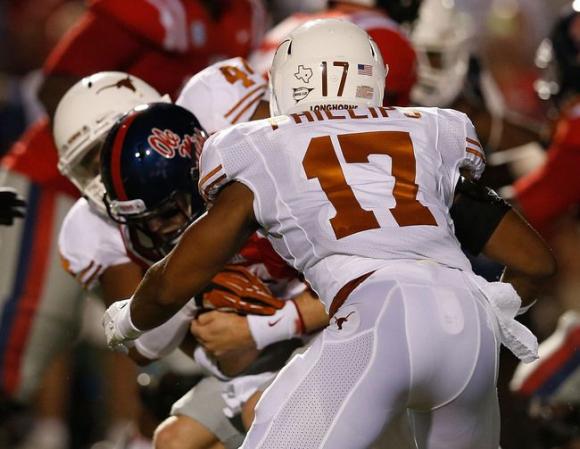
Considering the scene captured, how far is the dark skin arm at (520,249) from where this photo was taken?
2865 mm

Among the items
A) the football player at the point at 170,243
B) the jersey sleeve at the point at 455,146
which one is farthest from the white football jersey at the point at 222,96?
the jersey sleeve at the point at 455,146

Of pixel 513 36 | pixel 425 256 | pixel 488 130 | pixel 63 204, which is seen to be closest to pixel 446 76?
pixel 488 130

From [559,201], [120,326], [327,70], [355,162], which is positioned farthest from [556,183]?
[120,326]

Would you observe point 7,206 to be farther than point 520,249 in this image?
Yes

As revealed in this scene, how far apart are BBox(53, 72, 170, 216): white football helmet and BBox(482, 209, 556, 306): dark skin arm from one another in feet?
3.42

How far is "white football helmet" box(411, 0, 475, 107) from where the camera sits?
5102 millimetres

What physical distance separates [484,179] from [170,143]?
199 centimetres

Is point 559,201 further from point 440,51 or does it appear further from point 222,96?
point 222,96

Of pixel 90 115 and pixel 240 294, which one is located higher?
pixel 90 115

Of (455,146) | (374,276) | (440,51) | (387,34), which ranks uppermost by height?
(455,146)

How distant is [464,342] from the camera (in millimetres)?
2529

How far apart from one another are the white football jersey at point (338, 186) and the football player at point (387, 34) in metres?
1.35

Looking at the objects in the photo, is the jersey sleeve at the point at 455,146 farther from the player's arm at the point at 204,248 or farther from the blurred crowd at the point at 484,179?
the blurred crowd at the point at 484,179

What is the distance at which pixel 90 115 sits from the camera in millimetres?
3477
